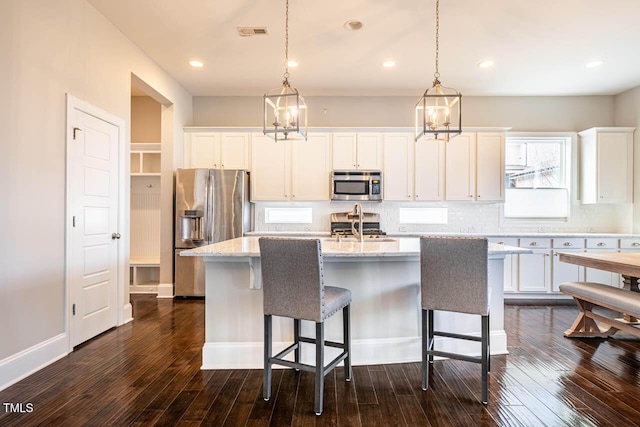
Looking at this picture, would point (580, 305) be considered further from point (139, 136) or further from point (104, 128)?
point (139, 136)

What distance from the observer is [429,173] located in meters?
4.97

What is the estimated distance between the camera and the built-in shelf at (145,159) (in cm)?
510

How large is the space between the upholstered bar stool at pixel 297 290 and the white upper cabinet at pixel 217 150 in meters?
3.21

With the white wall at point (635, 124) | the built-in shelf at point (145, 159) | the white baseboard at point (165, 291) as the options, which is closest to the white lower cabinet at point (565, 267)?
the white wall at point (635, 124)

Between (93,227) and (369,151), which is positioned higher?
(369,151)

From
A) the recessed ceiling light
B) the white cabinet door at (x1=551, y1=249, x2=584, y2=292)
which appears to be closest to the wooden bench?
the white cabinet door at (x1=551, y1=249, x2=584, y2=292)

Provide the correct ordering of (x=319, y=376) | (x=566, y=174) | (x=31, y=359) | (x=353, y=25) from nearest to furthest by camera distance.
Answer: (x=319, y=376) < (x=31, y=359) < (x=353, y=25) < (x=566, y=174)

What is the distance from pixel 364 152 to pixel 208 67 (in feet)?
7.78

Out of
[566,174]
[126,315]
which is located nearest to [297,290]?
[126,315]

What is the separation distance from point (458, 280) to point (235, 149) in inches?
151

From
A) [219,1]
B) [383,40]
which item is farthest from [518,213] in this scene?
[219,1]

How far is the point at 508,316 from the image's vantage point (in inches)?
155

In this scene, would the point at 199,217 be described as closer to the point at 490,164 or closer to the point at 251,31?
the point at 251,31

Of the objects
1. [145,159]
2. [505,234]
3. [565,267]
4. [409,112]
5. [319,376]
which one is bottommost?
[319,376]
